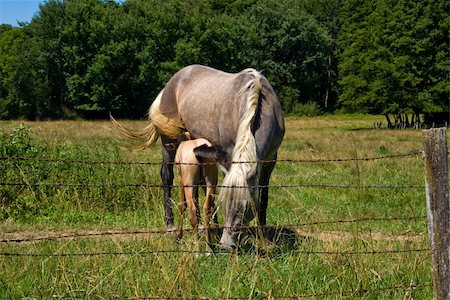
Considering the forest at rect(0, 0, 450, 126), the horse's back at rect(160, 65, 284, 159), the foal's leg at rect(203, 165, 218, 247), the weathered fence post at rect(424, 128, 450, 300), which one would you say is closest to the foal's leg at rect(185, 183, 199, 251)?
the foal's leg at rect(203, 165, 218, 247)

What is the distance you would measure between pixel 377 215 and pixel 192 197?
374 cm

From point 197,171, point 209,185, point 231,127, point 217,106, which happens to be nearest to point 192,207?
point 209,185

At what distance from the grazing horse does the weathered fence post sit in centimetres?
127

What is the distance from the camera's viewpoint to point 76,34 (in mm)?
48656

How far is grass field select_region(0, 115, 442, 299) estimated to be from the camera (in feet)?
13.8

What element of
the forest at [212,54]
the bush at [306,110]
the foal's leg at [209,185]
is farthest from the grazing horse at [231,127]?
the bush at [306,110]

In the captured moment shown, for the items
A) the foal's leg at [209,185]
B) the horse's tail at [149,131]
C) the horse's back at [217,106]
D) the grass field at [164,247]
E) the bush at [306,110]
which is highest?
the horse's back at [217,106]

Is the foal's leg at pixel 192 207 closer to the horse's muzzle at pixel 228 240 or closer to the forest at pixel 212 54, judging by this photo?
the horse's muzzle at pixel 228 240

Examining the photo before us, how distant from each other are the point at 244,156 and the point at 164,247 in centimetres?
126

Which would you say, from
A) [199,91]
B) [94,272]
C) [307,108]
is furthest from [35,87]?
[94,272]

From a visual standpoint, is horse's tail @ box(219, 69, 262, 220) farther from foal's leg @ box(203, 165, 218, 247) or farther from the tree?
the tree

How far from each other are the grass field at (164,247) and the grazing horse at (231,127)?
0.41 m

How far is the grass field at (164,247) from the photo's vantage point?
420cm

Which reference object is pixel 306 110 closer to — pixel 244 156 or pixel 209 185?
pixel 209 185
